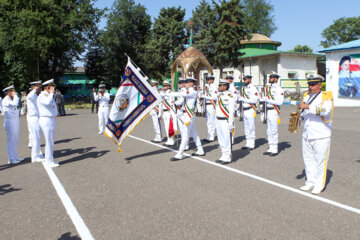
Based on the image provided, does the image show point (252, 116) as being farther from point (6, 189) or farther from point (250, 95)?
point (6, 189)

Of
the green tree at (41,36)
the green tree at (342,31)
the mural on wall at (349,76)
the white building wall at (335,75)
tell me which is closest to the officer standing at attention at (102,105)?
the mural on wall at (349,76)

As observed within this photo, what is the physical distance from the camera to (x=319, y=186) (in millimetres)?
5301

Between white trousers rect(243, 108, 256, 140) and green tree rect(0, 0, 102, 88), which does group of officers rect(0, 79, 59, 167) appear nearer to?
white trousers rect(243, 108, 256, 140)

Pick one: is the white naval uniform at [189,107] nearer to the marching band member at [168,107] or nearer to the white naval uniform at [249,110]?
the white naval uniform at [249,110]

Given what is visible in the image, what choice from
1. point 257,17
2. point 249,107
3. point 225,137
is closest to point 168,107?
point 249,107

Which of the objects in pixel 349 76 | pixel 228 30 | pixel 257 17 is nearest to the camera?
pixel 349 76

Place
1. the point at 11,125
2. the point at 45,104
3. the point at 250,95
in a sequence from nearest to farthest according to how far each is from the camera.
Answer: the point at 45,104 → the point at 11,125 → the point at 250,95

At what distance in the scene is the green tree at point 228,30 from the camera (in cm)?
3541

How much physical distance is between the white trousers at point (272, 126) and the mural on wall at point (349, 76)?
1875cm

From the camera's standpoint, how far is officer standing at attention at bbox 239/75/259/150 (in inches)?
356

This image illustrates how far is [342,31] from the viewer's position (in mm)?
67250

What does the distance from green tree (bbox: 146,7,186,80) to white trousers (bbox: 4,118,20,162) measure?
35.7 metres

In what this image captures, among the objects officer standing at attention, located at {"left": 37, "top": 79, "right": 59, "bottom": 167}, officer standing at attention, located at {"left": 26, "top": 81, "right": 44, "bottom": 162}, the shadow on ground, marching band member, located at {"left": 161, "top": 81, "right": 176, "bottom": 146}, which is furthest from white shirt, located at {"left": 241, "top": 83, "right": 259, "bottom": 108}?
the shadow on ground

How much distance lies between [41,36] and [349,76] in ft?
95.1
